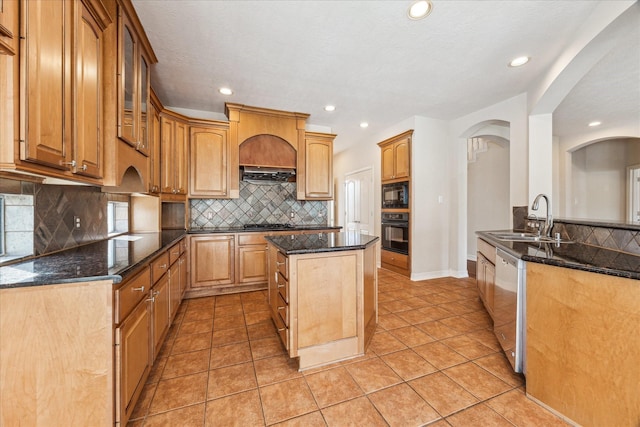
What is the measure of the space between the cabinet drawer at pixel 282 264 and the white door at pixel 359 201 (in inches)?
134

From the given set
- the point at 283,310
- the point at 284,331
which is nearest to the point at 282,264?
the point at 283,310

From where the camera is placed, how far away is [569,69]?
2262 millimetres

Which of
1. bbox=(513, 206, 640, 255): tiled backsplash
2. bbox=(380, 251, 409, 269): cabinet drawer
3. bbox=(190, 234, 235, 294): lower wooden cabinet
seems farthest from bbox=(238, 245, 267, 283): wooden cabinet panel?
bbox=(513, 206, 640, 255): tiled backsplash

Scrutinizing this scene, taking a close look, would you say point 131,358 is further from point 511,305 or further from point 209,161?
point 209,161

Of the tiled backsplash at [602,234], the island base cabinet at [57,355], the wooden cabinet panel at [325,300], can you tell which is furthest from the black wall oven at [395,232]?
the island base cabinet at [57,355]

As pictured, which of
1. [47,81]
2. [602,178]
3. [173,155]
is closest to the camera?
[47,81]

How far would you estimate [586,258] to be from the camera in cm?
143

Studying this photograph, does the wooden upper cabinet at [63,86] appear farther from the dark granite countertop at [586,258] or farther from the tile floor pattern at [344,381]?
the dark granite countertop at [586,258]

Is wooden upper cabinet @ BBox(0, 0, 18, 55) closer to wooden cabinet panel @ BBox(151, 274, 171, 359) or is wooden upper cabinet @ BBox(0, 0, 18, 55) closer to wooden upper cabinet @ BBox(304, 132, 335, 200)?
wooden cabinet panel @ BBox(151, 274, 171, 359)

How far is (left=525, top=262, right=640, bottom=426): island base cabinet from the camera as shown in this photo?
113 centimetres

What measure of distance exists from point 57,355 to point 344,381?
5.00 ft

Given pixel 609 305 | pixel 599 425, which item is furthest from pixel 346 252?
pixel 599 425

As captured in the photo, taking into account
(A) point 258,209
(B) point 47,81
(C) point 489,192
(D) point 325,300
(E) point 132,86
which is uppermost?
(E) point 132,86

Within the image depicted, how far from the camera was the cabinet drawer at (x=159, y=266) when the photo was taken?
1733 mm
